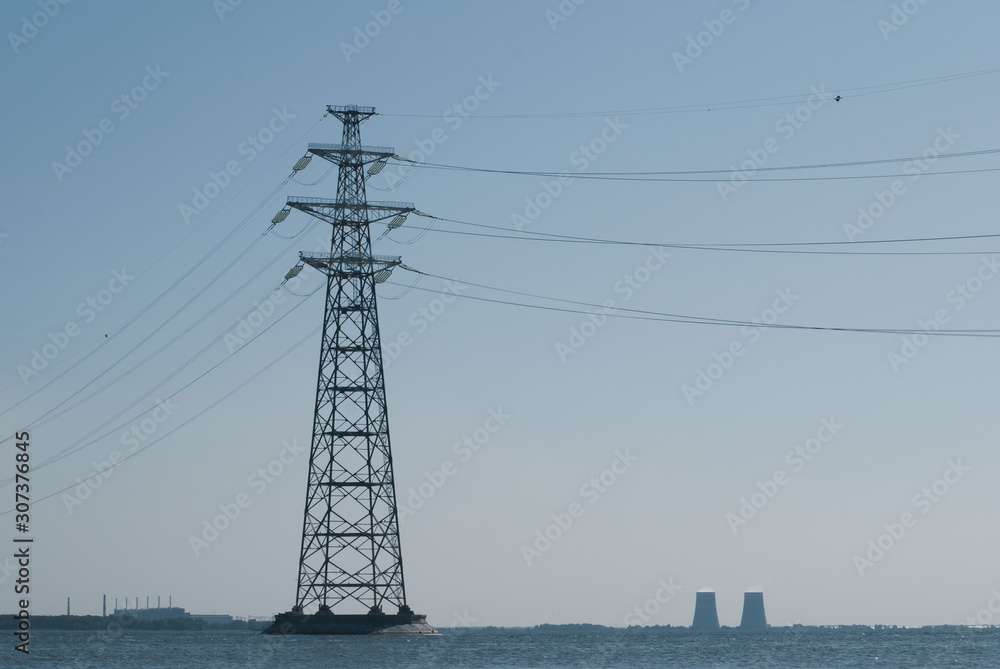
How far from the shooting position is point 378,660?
212ft

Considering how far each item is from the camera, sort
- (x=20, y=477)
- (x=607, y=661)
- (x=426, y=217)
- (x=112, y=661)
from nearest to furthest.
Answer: (x=20, y=477) → (x=426, y=217) → (x=112, y=661) → (x=607, y=661)

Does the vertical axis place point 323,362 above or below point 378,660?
above

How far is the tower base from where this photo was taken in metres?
65.6

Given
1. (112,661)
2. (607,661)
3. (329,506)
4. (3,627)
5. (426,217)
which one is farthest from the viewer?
(3,627)

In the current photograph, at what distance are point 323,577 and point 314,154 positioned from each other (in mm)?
21948

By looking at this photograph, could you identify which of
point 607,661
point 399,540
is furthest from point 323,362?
point 607,661

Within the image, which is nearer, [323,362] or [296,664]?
[296,664]

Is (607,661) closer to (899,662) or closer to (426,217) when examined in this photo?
(899,662)

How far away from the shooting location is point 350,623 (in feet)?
218

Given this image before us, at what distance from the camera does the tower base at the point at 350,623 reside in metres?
65.6

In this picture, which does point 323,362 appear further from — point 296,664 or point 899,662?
point 899,662

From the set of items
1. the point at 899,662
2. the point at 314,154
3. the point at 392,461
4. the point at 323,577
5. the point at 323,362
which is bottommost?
the point at 899,662

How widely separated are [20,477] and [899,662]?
2553 inches

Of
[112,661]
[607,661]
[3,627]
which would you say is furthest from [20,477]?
[3,627]
